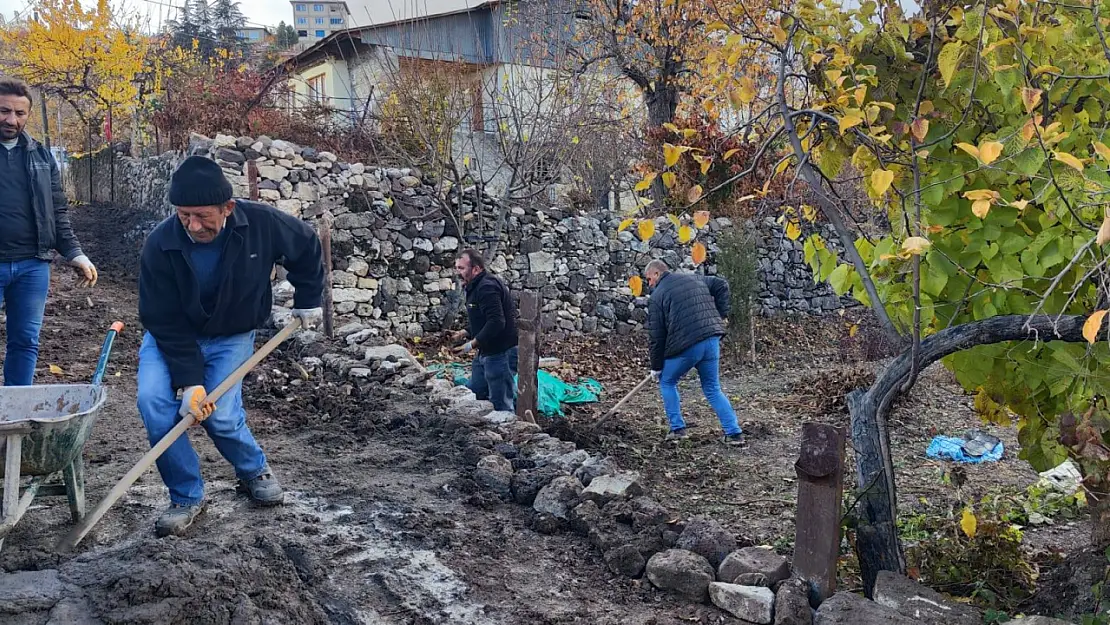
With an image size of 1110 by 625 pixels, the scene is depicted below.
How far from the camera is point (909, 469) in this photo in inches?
235

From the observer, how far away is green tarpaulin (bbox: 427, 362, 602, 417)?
7422 millimetres

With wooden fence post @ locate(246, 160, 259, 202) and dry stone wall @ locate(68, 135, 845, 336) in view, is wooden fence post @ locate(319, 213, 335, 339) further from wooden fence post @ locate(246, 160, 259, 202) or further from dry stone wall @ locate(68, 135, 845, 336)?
wooden fence post @ locate(246, 160, 259, 202)

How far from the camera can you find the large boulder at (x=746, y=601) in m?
2.90

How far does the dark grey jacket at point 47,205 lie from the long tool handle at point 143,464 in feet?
5.04

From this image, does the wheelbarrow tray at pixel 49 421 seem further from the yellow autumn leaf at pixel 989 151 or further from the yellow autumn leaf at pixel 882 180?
the yellow autumn leaf at pixel 989 151

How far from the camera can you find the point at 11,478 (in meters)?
2.77

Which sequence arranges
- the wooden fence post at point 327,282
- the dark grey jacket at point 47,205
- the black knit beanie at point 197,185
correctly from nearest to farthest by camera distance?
the black knit beanie at point 197,185, the dark grey jacket at point 47,205, the wooden fence post at point 327,282

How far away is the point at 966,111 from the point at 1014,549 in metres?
1.78

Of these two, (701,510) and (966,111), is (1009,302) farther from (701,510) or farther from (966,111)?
(701,510)

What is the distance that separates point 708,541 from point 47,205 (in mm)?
3908

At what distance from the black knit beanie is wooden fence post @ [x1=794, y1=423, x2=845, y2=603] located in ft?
8.51

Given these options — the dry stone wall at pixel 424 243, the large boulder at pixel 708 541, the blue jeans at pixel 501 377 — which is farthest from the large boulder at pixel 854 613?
the dry stone wall at pixel 424 243

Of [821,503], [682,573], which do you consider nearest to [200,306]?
[682,573]

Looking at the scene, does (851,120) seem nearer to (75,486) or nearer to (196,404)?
(196,404)
